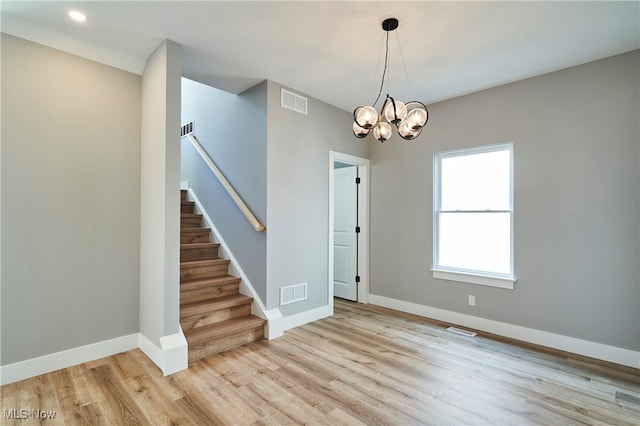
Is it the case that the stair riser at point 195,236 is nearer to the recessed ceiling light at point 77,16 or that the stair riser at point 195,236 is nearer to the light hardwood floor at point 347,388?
the light hardwood floor at point 347,388

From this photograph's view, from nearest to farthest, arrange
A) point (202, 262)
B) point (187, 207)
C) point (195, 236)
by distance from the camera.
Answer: point (202, 262), point (195, 236), point (187, 207)

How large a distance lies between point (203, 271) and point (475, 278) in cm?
332

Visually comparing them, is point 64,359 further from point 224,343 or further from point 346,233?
point 346,233

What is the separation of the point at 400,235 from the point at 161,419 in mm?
3401

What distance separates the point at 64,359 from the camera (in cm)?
256

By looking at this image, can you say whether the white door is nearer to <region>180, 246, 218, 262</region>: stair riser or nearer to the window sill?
the window sill

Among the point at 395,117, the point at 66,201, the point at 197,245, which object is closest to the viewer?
the point at 395,117

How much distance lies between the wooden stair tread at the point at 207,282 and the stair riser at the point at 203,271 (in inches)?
2.7

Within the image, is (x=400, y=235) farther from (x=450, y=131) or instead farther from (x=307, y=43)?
(x=307, y=43)

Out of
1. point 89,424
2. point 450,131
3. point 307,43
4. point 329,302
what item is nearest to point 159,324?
point 89,424

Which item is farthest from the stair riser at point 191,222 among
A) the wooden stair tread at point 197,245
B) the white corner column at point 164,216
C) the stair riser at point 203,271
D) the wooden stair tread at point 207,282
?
the white corner column at point 164,216

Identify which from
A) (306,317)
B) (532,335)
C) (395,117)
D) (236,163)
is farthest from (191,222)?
(532,335)

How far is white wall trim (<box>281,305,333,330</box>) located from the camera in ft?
11.7

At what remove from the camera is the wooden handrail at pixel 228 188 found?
131 inches
